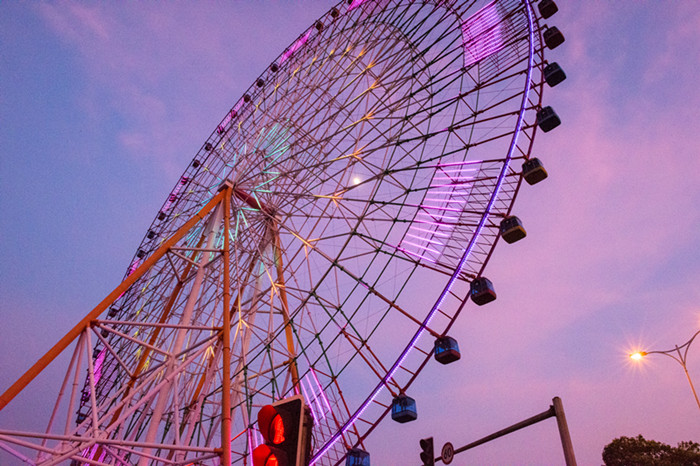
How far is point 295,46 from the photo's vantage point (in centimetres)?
2009

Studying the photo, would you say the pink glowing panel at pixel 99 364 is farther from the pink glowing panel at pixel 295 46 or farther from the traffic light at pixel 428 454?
the traffic light at pixel 428 454

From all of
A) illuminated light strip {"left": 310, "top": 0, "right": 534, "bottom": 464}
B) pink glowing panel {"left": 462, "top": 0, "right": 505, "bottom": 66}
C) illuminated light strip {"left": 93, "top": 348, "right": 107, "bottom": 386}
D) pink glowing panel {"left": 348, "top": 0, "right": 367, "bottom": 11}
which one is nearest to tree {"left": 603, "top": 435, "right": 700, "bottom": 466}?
illuminated light strip {"left": 310, "top": 0, "right": 534, "bottom": 464}

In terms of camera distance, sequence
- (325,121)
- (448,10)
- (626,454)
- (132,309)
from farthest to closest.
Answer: (626,454) → (132,309) → (325,121) → (448,10)

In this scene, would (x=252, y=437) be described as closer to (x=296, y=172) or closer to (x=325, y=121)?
(x=296, y=172)

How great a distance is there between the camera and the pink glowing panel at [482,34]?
49.0ft

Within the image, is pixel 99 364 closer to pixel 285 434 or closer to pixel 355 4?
pixel 355 4

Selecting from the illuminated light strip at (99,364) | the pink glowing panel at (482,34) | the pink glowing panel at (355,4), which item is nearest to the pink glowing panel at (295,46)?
the pink glowing panel at (355,4)

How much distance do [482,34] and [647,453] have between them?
88.7 feet

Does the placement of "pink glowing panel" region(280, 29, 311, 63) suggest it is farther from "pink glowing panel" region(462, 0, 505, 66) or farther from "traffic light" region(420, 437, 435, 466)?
"traffic light" region(420, 437, 435, 466)

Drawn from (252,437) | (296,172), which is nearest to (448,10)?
(296,172)

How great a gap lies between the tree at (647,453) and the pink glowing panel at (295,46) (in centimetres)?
2901

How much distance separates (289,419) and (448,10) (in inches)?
624

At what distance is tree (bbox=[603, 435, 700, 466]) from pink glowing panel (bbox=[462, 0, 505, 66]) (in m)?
25.3

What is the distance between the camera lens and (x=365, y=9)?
17.5 metres
